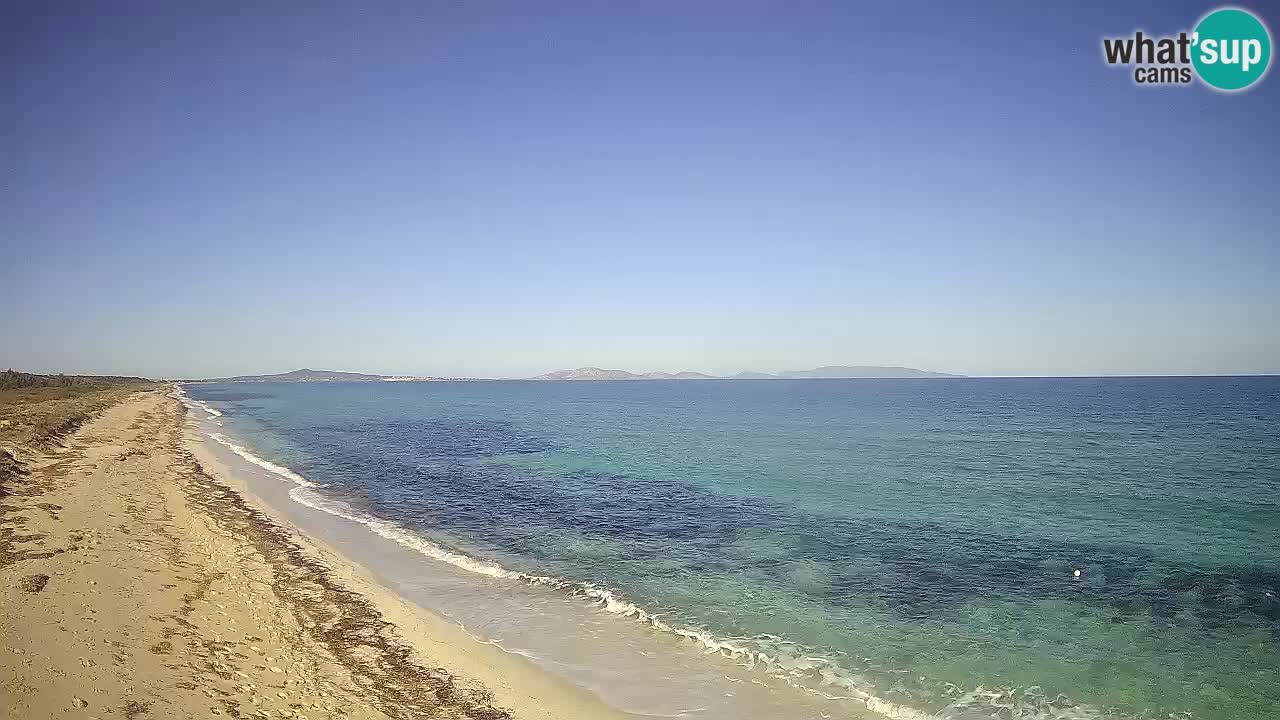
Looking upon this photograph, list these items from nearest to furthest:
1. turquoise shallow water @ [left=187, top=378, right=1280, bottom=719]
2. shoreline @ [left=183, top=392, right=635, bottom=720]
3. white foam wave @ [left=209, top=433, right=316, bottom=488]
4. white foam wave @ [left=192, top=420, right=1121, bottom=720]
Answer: shoreline @ [left=183, top=392, right=635, bottom=720] → white foam wave @ [left=192, top=420, right=1121, bottom=720] → turquoise shallow water @ [left=187, top=378, right=1280, bottom=719] → white foam wave @ [left=209, top=433, right=316, bottom=488]

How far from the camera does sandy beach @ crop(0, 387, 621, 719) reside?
329 inches

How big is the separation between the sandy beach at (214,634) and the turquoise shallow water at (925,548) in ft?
13.8

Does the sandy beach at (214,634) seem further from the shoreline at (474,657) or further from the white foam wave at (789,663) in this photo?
the white foam wave at (789,663)

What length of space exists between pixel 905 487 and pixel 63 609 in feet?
90.1

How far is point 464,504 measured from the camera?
23844 millimetres

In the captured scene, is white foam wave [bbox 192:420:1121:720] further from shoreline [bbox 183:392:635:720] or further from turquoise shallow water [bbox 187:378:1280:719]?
shoreline [bbox 183:392:635:720]

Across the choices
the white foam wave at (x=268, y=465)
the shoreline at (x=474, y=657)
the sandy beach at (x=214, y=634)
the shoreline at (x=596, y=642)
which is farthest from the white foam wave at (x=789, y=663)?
the white foam wave at (x=268, y=465)

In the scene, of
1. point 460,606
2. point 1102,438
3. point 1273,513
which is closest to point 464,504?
point 460,606

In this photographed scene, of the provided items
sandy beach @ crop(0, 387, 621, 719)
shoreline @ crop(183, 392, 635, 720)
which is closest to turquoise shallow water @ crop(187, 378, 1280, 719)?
shoreline @ crop(183, 392, 635, 720)

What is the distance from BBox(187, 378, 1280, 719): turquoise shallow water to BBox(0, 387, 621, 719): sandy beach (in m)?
4.21

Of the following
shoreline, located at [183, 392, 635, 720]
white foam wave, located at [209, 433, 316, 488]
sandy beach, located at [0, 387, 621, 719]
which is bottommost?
white foam wave, located at [209, 433, 316, 488]

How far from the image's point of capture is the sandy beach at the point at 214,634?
27.4ft

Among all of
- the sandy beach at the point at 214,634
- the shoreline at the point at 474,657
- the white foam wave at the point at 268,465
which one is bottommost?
the white foam wave at the point at 268,465

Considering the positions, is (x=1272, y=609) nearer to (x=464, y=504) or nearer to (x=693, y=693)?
(x=693, y=693)
